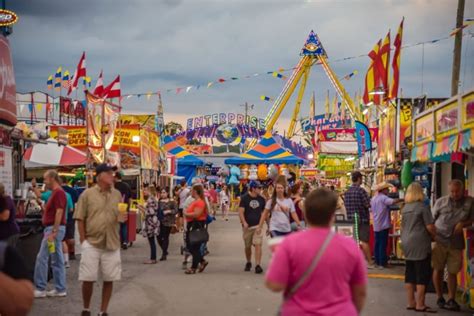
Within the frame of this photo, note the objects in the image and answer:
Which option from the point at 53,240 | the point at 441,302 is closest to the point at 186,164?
the point at 53,240

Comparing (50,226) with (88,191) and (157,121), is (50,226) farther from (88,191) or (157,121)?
(157,121)

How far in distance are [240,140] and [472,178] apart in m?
56.3

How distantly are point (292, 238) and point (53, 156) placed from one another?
19.4 meters

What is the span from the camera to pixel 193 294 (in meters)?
11.6

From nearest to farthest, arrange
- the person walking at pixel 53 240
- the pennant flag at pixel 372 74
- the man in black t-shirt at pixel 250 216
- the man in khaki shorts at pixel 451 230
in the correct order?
the man in khaki shorts at pixel 451 230
the person walking at pixel 53 240
the man in black t-shirt at pixel 250 216
the pennant flag at pixel 372 74

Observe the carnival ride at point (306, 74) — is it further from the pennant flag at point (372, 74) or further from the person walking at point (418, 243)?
the person walking at point (418, 243)

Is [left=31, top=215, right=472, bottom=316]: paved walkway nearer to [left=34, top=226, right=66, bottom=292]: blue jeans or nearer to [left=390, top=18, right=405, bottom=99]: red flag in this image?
[left=34, top=226, right=66, bottom=292]: blue jeans

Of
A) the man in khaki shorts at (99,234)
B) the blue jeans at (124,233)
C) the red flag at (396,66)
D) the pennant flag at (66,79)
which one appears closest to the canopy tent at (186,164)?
the pennant flag at (66,79)

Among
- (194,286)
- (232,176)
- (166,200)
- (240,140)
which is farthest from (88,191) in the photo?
(240,140)

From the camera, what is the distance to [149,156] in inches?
1233

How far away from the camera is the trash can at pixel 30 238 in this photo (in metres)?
12.1

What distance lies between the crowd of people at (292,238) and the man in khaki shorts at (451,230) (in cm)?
1

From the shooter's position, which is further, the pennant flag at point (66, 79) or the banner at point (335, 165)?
the pennant flag at point (66, 79)

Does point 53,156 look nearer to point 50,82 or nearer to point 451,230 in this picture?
point 451,230
